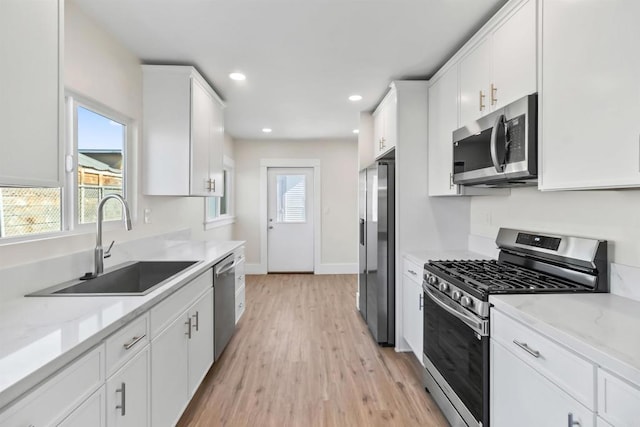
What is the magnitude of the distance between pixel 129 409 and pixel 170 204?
2276 millimetres

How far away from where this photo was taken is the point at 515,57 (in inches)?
72.8

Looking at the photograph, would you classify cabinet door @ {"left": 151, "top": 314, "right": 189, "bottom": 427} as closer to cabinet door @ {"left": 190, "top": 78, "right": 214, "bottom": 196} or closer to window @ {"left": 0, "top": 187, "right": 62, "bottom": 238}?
window @ {"left": 0, "top": 187, "right": 62, "bottom": 238}

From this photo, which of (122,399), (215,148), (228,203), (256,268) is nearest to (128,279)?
(122,399)

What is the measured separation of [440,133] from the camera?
2844mm

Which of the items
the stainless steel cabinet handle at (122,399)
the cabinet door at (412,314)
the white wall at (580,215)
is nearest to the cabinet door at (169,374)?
the stainless steel cabinet handle at (122,399)

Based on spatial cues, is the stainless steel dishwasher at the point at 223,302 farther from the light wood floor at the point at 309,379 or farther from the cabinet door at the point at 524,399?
the cabinet door at the point at 524,399

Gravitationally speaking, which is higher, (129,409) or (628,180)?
(628,180)

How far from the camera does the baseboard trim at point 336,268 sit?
20.6 ft

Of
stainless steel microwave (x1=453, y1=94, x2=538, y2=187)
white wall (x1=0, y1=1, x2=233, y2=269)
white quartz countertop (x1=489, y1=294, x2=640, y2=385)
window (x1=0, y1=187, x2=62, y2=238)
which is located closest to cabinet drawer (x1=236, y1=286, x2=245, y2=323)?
white wall (x1=0, y1=1, x2=233, y2=269)

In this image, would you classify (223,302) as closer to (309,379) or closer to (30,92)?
(309,379)

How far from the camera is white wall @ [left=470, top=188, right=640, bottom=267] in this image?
1535mm

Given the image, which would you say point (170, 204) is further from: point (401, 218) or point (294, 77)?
point (401, 218)

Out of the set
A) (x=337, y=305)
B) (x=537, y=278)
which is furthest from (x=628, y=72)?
(x=337, y=305)

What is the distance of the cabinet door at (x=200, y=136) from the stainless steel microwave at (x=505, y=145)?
216 cm
